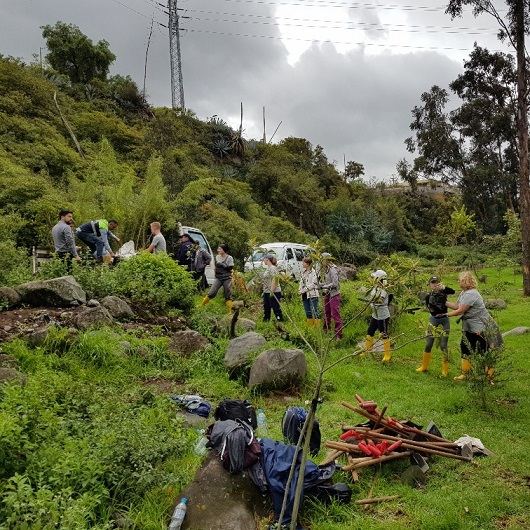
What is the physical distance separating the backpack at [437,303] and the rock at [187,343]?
365 centimetres

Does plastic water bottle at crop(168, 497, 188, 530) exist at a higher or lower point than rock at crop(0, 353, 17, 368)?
lower

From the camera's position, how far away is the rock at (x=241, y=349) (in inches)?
278

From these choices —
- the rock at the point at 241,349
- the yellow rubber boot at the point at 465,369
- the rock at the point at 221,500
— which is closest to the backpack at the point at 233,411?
the rock at the point at 221,500

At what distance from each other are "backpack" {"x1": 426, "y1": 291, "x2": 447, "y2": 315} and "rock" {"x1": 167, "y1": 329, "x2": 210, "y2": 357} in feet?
12.0

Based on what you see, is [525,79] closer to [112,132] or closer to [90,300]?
[90,300]

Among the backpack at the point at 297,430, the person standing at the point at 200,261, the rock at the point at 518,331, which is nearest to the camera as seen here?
the backpack at the point at 297,430

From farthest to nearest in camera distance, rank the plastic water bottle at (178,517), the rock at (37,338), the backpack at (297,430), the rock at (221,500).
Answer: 1. the rock at (37,338)
2. the backpack at (297,430)
3. the rock at (221,500)
4. the plastic water bottle at (178,517)

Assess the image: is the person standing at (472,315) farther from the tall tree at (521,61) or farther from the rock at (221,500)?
the tall tree at (521,61)

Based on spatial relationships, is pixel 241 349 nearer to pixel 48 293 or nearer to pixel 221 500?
pixel 48 293

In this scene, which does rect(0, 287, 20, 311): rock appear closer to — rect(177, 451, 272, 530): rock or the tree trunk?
rect(177, 451, 272, 530): rock

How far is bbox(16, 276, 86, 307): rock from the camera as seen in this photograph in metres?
7.82

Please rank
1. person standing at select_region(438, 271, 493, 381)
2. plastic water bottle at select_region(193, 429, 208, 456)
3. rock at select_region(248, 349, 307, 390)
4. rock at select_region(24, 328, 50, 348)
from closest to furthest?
plastic water bottle at select_region(193, 429, 208, 456) < rock at select_region(24, 328, 50, 348) < rock at select_region(248, 349, 307, 390) < person standing at select_region(438, 271, 493, 381)

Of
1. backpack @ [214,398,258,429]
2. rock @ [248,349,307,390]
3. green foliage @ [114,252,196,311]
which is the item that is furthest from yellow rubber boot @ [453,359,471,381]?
green foliage @ [114,252,196,311]

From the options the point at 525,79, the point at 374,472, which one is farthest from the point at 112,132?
the point at 374,472
